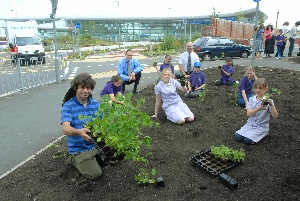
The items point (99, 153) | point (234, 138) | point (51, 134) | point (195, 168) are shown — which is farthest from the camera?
point (51, 134)

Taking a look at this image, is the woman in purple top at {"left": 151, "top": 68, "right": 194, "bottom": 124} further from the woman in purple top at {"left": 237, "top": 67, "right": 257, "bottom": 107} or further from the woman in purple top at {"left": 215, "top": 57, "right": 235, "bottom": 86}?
the woman in purple top at {"left": 215, "top": 57, "right": 235, "bottom": 86}

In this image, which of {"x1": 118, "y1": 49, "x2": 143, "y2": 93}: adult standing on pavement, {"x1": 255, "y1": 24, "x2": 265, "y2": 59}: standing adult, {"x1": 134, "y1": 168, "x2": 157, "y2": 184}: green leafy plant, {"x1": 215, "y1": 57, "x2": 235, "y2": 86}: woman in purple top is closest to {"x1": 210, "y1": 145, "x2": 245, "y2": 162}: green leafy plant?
{"x1": 134, "y1": 168, "x2": 157, "y2": 184}: green leafy plant

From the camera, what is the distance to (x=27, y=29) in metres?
22.7

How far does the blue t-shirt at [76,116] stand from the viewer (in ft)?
12.1

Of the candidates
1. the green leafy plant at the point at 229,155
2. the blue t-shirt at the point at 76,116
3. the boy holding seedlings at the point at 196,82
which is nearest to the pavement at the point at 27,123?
the blue t-shirt at the point at 76,116

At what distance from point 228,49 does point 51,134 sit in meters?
14.4

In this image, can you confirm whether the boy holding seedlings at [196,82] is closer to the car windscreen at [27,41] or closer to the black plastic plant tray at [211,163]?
the black plastic plant tray at [211,163]

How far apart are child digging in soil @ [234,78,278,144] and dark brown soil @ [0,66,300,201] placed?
0.43ft

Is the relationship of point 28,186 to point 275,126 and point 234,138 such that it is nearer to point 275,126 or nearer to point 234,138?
point 234,138

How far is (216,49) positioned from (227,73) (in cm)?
904

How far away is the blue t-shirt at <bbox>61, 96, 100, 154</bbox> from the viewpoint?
3.70m

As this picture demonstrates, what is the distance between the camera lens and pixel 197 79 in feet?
25.6

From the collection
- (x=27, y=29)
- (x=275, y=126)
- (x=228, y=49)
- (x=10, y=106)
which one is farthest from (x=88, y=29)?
(x=275, y=126)

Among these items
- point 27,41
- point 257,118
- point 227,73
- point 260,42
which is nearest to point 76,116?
point 257,118
